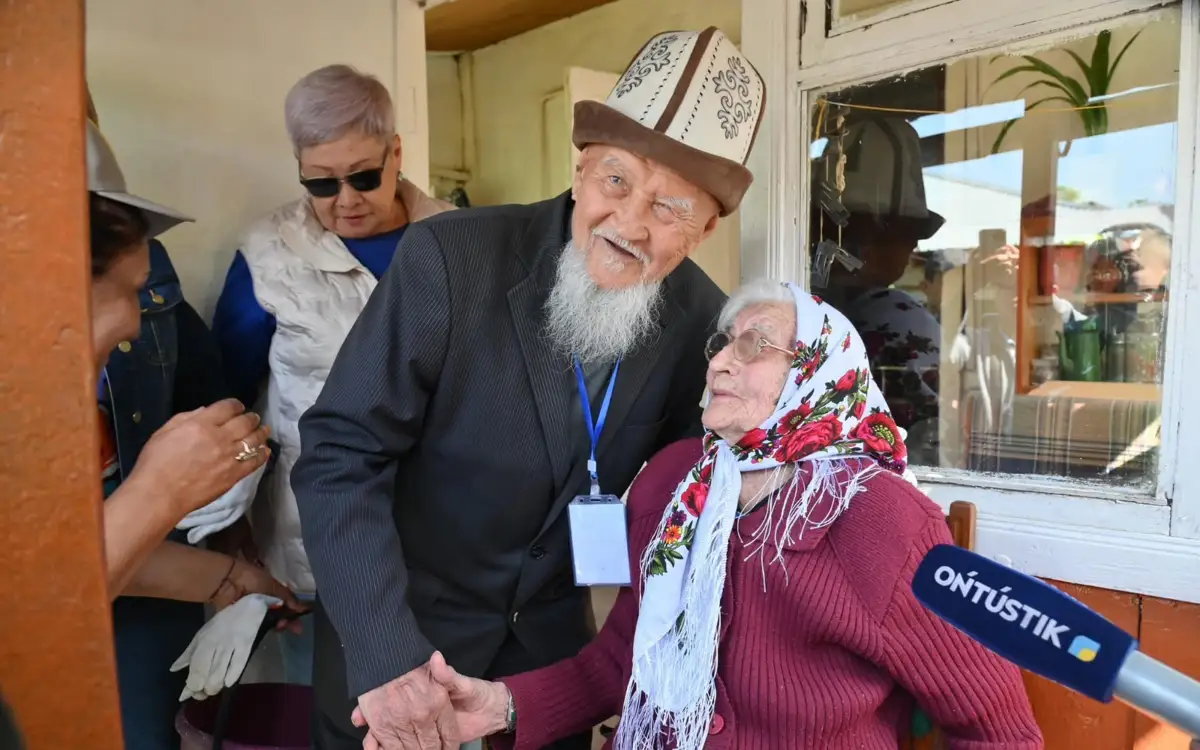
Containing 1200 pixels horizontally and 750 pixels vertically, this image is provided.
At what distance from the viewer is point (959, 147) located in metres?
1.80

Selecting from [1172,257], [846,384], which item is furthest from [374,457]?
[1172,257]

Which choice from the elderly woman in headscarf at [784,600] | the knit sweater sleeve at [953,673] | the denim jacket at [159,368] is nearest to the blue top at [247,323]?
the denim jacket at [159,368]

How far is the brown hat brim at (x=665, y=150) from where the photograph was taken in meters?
1.26

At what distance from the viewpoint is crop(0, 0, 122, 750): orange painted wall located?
37cm

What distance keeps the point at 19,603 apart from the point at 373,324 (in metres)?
0.89

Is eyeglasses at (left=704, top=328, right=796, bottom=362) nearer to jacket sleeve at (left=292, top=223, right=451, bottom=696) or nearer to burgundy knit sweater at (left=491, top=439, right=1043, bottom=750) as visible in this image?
burgundy knit sweater at (left=491, top=439, right=1043, bottom=750)

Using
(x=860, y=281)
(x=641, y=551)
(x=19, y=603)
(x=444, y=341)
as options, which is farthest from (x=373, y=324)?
(x=860, y=281)

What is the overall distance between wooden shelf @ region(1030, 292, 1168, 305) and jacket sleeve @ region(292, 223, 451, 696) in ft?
4.33

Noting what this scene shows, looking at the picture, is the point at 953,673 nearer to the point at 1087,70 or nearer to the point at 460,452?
the point at 460,452

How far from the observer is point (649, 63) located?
1.38 m

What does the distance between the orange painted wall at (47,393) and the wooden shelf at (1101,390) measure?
1674mm

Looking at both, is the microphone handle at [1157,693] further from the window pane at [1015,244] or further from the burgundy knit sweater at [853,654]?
the window pane at [1015,244]

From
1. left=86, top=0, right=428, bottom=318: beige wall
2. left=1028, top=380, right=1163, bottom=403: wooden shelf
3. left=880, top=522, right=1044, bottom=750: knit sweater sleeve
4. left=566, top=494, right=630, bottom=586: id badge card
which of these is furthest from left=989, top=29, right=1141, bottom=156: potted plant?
left=86, top=0, right=428, bottom=318: beige wall

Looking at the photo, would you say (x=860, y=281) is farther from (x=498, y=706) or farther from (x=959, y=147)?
(x=498, y=706)
